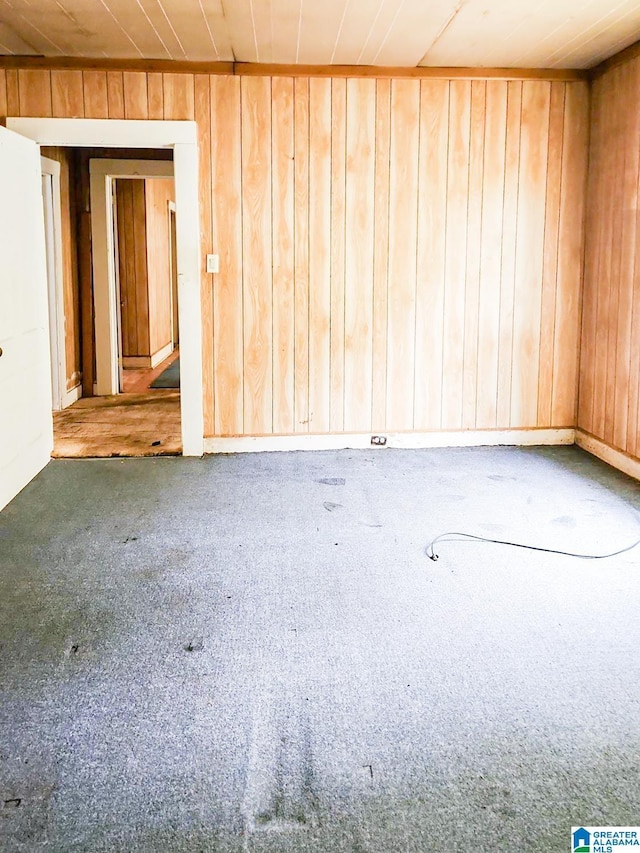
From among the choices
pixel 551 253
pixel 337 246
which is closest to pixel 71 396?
pixel 337 246

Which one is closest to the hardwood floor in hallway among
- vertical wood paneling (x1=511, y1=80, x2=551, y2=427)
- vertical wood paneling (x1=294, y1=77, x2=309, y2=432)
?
vertical wood paneling (x1=294, y1=77, x2=309, y2=432)

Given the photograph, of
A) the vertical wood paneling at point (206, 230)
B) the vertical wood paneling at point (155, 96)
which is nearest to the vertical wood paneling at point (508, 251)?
the vertical wood paneling at point (206, 230)

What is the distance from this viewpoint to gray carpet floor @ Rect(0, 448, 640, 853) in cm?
181

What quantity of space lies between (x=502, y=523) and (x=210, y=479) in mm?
1750

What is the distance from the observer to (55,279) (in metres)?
6.68

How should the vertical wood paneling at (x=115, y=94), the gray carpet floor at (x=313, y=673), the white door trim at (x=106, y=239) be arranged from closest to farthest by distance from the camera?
the gray carpet floor at (x=313, y=673), the vertical wood paneling at (x=115, y=94), the white door trim at (x=106, y=239)

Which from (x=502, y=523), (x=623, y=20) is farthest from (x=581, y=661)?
(x=623, y=20)

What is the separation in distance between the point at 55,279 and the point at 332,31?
132 inches

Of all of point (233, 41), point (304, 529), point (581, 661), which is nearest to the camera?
point (581, 661)

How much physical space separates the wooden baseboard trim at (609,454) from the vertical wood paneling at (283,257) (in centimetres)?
200

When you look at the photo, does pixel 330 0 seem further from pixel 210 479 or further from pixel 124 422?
pixel 124 422

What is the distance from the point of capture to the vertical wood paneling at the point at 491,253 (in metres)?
5.21

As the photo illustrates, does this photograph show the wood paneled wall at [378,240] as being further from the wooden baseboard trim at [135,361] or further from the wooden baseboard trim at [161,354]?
the wooden baseboard trim at [161,354]

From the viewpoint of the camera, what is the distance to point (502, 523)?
392cm
